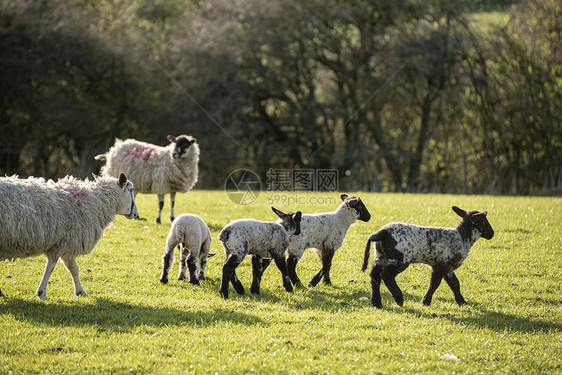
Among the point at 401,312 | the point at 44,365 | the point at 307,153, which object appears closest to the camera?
the point at 44,365

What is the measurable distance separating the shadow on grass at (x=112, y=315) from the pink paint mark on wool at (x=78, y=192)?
1735 mm

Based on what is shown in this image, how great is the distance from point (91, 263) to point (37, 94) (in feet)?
67.7

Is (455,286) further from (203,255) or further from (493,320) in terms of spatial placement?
(203,255)

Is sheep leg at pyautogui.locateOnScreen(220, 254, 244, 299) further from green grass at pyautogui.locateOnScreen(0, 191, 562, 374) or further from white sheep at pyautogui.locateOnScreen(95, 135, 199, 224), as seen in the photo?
white sheep at pyautogui.locateOnScreen(95, 135, 199, 224)

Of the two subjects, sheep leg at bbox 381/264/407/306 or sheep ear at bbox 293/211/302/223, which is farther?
sheep ear at bbox 293/211/302/223

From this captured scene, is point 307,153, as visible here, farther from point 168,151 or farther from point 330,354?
point 330,354

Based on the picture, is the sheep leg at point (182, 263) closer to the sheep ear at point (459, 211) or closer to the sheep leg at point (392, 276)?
the sheep leg at point (392, 276)

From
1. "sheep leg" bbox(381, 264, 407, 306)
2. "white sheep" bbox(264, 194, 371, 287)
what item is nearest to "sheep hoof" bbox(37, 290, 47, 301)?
"white sheep" bbox(264, 194, 371, 287)

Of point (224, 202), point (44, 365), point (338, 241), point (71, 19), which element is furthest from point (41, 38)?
point (44, 365)

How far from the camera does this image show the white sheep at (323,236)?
31.7ft

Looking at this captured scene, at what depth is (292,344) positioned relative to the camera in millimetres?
6797

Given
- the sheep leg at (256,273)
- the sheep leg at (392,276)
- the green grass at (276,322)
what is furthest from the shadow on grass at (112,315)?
the sheep leg at (392,276)

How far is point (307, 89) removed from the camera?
35062 mm

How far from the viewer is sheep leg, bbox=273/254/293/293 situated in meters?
8.95
